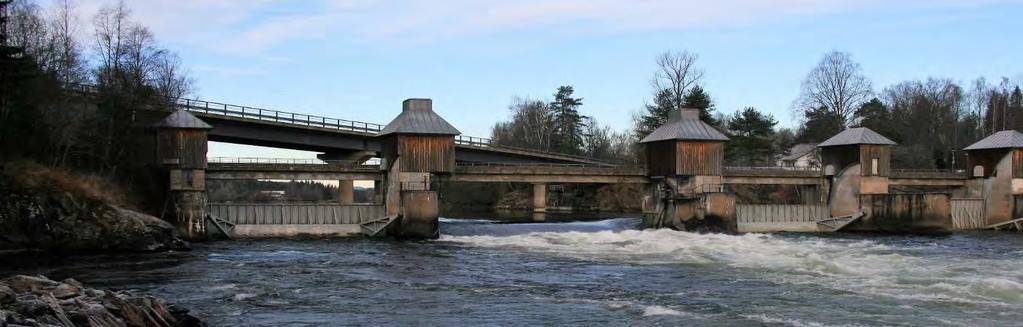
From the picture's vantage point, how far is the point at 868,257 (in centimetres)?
3366

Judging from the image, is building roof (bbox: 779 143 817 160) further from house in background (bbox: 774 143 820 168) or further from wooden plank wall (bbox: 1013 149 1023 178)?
wooden plank wall (bbox: 1013 149 1023 178)

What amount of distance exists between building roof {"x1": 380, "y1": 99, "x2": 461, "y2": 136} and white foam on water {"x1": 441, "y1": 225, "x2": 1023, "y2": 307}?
5.39 m

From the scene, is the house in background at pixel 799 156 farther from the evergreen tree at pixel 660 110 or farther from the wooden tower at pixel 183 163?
the wooden tower at pixel 183 163

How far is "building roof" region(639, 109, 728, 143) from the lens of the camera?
163 feet

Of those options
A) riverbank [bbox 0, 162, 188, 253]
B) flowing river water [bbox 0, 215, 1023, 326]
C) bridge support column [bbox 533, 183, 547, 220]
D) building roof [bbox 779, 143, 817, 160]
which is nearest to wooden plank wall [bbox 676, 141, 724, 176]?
flowing river water [bbox 0, 215, 1023, 326]

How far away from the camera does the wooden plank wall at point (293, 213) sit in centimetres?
4344

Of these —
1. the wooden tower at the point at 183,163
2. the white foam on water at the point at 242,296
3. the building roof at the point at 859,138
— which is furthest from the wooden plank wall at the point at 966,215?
the white foam on water at the point at 242,296

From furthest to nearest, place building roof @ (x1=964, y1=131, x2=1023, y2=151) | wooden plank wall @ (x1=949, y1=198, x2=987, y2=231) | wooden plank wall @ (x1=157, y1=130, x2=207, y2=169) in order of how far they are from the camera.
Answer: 1. wooden plank wall @ (x1=949, y1=198, x2=987, y2=231)
2. building roof @ (x1=964, y1=131, x2=1023, y2=151)
3. wooden plank wall @ (x1=157, y1=130, x2=207, y2=169)

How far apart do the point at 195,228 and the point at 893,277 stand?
29.7 meters

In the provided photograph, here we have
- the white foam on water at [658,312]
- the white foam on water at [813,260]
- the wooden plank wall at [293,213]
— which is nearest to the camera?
the white foam on water at [658,312]

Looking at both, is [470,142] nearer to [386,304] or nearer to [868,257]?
[868,257]

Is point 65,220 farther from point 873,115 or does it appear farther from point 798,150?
point 798,150

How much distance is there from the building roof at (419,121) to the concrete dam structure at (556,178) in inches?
3.3

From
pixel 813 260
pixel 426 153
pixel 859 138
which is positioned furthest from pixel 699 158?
pixel 813 260
